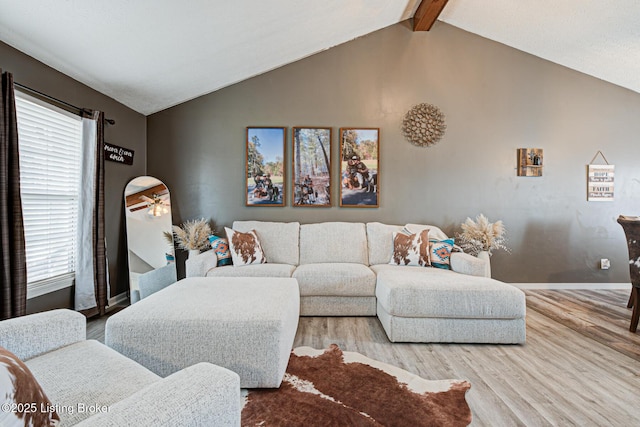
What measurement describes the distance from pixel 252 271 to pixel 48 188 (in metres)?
1.82

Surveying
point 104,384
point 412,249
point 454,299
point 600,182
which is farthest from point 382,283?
point 600,182

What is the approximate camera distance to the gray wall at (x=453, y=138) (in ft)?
13.2

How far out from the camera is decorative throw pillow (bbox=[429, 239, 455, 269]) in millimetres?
3242

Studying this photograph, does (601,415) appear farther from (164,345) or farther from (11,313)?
(11,313)

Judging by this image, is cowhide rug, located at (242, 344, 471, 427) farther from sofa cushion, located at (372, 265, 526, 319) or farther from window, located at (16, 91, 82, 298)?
window, located at (16, 91, 82, 298)

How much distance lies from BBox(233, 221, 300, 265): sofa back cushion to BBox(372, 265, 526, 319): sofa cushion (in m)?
1.41

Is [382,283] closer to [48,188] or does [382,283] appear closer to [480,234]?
[480,234]

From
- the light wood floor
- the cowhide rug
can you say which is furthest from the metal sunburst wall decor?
the cowhide rug

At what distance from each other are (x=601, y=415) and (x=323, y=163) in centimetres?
322

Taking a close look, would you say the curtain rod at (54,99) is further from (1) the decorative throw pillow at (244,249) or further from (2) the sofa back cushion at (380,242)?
(2) the sofa back cushion at (380,242)

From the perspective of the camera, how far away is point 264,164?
4.02 meters

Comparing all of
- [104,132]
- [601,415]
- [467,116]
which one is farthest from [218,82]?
[601,415]

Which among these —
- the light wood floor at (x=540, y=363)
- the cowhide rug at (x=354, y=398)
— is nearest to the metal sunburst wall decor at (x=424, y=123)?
the light wood floor at (x=540, y=363)

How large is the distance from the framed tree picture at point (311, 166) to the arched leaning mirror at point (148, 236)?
5.24ft
